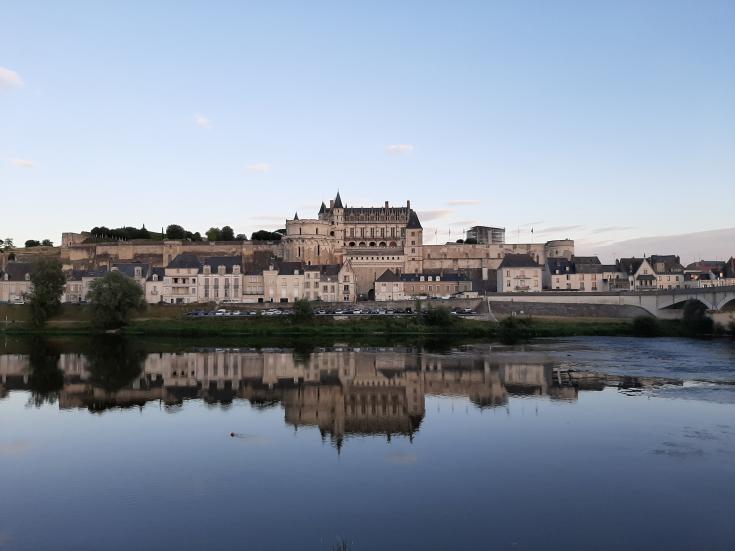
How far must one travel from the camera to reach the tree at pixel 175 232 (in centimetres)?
7906

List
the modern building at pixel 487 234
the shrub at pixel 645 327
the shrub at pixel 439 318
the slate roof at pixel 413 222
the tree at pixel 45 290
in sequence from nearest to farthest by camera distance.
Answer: the shrub at pixel 645 327, the shrub at pixel 439 318, the tree at pixel 45 290, the slate roof at pixel 413 222, the modern building at pixel 487 234

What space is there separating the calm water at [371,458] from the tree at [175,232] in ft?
178

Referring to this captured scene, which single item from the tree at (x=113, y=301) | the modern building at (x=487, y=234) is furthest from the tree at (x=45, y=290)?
the modern building at (x=487, y=234)

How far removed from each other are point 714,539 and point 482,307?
38.0 meters

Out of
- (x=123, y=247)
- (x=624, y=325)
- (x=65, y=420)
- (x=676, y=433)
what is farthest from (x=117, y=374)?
(x=123, y=247)

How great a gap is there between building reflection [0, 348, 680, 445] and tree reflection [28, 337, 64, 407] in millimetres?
41

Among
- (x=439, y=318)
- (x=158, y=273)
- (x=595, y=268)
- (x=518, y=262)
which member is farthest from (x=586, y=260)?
(x=158, y=273)

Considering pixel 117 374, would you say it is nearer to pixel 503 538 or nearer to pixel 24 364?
pixel 24 364

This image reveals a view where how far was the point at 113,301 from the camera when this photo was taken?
4062 cm

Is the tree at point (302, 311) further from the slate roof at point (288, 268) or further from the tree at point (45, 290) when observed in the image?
the tree at point (45, 290)

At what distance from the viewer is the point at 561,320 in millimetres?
43844

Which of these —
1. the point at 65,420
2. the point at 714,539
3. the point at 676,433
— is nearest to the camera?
the point at 714,539

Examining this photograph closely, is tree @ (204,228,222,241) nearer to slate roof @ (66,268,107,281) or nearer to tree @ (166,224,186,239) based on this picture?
tree @ (166,224,186,239)

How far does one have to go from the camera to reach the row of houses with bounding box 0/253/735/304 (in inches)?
2021
